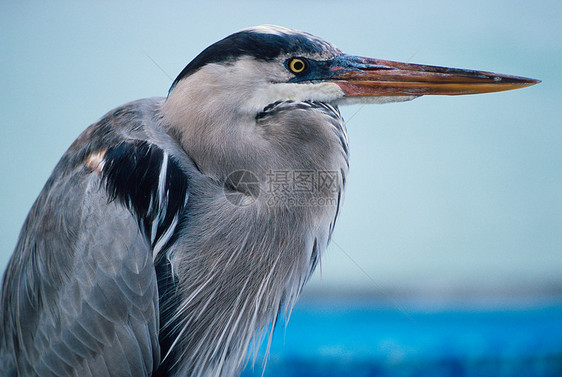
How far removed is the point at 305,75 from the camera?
3.49 ft

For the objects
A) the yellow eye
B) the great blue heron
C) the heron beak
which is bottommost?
the great blue heron

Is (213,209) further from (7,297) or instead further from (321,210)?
(7,297)

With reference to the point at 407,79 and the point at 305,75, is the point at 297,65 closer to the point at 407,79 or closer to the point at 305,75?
the point at 305,75

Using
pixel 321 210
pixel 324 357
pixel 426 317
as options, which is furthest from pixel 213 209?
pixel 426 317

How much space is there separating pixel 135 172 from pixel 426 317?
2057 millimetres

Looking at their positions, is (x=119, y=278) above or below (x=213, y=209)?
below

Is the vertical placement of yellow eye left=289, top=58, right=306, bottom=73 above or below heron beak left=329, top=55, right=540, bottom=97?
below

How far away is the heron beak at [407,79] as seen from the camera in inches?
43.1

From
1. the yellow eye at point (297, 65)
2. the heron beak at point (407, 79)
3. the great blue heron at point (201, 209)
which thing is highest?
the heron beak at point (407, 79)

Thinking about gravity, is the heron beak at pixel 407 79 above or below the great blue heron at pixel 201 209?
above

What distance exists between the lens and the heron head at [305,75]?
1.02 metres

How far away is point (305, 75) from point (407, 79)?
232 millimetres

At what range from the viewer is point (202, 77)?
3.39ft

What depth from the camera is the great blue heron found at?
102 cm
